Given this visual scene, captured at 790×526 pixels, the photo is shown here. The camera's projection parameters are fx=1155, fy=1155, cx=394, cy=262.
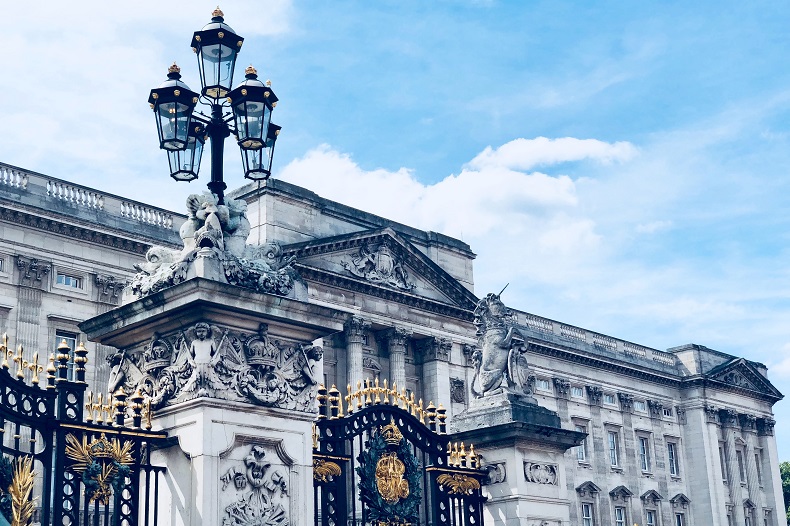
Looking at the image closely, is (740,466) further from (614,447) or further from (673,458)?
(614,447)

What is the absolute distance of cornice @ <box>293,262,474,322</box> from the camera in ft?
152

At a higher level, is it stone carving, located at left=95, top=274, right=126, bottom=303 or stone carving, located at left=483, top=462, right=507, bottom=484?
stone carving, located at left=95, top=274, right=126, bottom=303

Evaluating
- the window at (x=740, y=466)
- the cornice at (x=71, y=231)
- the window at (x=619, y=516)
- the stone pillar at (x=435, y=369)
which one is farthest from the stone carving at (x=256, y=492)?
the window at (x=740, y=466)

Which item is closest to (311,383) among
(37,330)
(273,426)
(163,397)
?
(273,426)

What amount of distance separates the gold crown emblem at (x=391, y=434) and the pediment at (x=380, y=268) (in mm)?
31154

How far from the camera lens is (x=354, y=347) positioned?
47812 mm

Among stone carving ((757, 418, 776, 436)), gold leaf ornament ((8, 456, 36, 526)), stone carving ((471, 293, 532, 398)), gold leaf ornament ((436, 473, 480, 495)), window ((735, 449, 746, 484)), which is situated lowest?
gold leaf ornament ((8, 456, 36, 526))

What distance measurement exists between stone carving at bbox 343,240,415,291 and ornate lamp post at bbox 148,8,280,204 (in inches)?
1419

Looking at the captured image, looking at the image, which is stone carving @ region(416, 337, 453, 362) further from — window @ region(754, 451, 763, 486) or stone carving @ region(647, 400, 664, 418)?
window @ region(754, 451, 763, 486)

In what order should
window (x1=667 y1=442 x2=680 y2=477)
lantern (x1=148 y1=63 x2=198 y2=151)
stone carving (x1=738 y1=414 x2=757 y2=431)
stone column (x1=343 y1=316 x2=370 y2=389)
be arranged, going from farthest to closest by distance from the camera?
stone carving (x1=738 y1=414 x2=757 y2=431), window (x1=667 y1=442 x2=680 y2=477), stone column (x1=343 y1=316 x2=370 y2=389), lantern (x1=148 y1=63 x2=198 y2=151)

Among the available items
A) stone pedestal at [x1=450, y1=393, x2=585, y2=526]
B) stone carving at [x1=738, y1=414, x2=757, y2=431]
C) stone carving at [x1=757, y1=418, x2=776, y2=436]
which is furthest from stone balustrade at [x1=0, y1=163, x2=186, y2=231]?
stone carving at [x1=757, y1=418, x2=776, y2=436]

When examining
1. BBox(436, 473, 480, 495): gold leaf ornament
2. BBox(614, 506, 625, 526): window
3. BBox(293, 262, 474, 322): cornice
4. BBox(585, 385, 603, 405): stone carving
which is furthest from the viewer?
BBox(585, 385, 603, 405): stone carving

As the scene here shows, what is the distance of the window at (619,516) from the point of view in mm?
61591

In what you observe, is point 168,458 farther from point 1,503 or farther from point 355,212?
point 355,212
